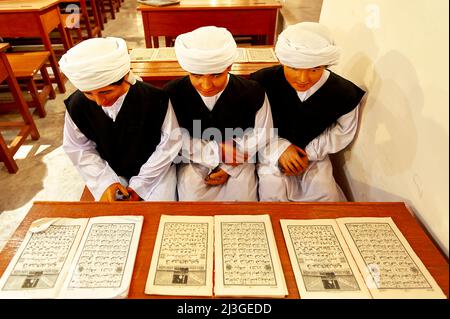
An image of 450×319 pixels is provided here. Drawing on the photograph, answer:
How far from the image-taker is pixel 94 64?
1.10 meters

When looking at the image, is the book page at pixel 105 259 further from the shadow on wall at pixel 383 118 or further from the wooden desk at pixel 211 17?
the wooden desk at pixel 211 17

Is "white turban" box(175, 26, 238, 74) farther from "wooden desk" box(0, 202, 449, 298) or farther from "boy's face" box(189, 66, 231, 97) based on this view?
"wooden desk" box(0, 202, 449, 298)

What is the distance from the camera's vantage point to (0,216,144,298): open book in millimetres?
790

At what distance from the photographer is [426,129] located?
75cm

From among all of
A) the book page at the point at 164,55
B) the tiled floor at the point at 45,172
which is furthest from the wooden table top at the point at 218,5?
the book page at the point at 164,55

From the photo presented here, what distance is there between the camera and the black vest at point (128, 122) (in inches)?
54.0

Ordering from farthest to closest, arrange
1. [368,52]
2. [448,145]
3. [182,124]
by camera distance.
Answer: [182,124] < [368,52] < [448,145]

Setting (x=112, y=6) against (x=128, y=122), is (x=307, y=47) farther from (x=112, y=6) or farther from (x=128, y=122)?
(x=112, y=6)

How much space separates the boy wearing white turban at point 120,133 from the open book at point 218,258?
566mm

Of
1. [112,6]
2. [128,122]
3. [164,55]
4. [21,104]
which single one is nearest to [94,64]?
[128,122]

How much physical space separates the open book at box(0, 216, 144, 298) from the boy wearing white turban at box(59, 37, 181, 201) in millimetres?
468
